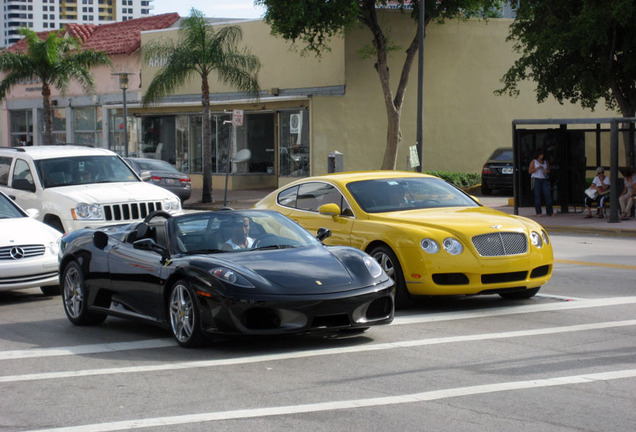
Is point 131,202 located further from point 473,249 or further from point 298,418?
point 298,418

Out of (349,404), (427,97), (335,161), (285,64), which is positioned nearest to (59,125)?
(285,64)

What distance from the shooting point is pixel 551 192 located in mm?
28188

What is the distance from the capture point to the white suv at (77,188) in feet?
54.2

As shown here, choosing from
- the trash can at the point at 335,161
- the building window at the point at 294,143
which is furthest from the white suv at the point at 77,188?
the building window at the point at 294,143

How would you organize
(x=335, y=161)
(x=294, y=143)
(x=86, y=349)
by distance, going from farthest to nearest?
1. (x=294, y=143)
2. (x=335, y=161)
3. (x=86, y=349)

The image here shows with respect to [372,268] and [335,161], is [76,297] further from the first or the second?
[335,161]

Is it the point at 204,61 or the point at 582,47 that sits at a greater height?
the point at 204,61

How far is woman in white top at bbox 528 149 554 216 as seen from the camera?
26.3 metres

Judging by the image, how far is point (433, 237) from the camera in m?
11.2

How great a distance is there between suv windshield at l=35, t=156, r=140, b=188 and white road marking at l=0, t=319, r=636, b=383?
9332mm

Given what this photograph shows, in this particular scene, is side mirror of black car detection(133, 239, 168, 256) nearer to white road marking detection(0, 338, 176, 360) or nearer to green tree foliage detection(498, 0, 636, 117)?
white road marking detection(0, 338, 176, 360)

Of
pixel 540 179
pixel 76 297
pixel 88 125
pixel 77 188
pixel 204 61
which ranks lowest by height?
pixel 76 297

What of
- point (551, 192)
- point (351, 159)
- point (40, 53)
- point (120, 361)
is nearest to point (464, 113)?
point (351, 159)

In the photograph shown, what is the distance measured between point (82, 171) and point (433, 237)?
28.1 ft
